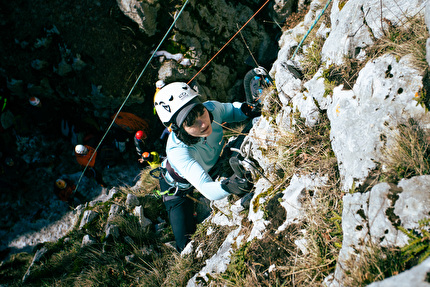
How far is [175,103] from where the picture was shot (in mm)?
3771

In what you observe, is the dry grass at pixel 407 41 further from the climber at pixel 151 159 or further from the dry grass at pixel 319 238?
the climber at pixel 151 159

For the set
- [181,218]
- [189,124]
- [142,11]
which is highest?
[142,11]

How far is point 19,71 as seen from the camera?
22.7 ft

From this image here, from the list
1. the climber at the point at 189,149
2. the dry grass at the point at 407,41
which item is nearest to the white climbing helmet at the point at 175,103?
the climber at the point at 189,149

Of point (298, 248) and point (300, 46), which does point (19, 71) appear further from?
point (298, 248)

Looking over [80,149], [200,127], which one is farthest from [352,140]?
[80,149]

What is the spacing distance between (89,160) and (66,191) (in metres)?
1.18

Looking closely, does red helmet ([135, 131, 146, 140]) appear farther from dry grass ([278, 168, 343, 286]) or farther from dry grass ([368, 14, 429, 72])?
dry grass ([368, 14, 429, 72])

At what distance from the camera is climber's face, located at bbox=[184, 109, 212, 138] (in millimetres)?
3736

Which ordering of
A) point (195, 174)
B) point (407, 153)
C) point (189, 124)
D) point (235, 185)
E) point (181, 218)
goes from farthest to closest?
point (181, 218) → point (189, 124) → point (195, 174) → point (235, 185) → point (407, 153)

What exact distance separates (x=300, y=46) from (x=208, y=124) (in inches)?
89.1

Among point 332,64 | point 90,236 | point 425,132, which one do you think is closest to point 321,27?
point 332,64

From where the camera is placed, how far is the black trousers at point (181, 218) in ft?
14.6

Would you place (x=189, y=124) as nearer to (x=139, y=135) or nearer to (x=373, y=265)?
(x=373, y=265)
